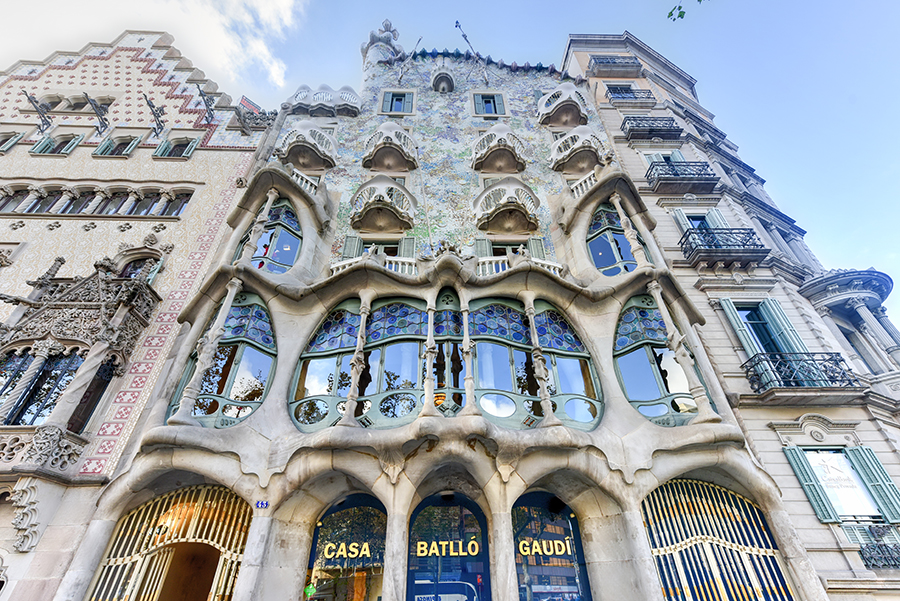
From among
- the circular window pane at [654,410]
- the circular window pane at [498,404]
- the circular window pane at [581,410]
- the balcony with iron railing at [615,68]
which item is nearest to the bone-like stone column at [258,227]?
the circular window pane at [498,404]

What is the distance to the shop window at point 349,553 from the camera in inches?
350

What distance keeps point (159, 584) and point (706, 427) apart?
1233cm

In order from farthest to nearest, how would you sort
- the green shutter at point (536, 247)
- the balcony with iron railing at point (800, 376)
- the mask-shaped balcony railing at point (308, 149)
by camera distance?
1. the mask-shaped balcony railing at point (308, 149)
2. the green shutter at point (536, 247)
3. the balcony with iron railing at point (800, 376)

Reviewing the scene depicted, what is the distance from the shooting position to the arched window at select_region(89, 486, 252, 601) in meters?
8.52

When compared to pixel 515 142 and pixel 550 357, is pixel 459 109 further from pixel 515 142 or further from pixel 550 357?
pixel 550 357

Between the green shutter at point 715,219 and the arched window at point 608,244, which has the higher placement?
the green shutter at point 715,219

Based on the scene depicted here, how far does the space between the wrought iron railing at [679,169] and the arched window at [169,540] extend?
57.2 ft

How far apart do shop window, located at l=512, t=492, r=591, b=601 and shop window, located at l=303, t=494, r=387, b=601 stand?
3188 mm

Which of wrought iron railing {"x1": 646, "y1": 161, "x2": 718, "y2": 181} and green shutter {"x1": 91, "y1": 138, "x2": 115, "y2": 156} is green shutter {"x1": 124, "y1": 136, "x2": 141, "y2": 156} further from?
wrought iron railing {"x1": 646, "y1": 161, "x2": 718, "y2": 181}

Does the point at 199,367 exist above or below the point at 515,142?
below

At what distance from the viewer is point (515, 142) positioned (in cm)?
1705

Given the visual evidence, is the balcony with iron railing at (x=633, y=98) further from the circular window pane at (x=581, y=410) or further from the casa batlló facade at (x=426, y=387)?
the circular window pane at (x=581, y=410)

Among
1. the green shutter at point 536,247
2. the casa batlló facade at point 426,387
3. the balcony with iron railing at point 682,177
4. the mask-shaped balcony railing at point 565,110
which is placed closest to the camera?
the casa batlló facade at point 426,387

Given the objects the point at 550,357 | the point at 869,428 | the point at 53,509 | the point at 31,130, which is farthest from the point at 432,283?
the point at 31,130
